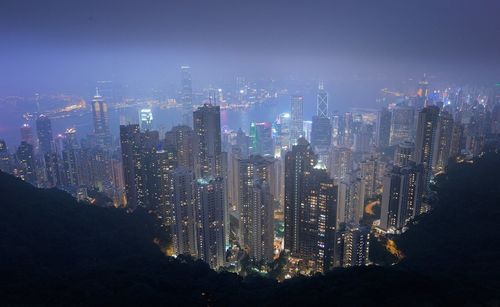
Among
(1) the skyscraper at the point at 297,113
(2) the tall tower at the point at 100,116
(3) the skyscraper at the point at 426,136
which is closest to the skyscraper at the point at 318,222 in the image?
(3) the skyscraper at the point at 426,136

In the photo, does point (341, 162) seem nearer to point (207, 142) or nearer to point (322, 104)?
point (207, 142)

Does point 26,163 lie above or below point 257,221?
above

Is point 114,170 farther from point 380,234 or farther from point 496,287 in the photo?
point 496,287

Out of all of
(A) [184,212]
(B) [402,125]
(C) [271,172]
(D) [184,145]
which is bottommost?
(A) [184,212]

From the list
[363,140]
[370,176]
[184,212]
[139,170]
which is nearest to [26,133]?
[139,170]

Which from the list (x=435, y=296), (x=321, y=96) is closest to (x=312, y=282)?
(x=435, y=296)

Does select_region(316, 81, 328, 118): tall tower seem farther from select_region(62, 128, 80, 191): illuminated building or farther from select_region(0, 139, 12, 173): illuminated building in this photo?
select_region(0, 139, 12, 173): illuminated building
